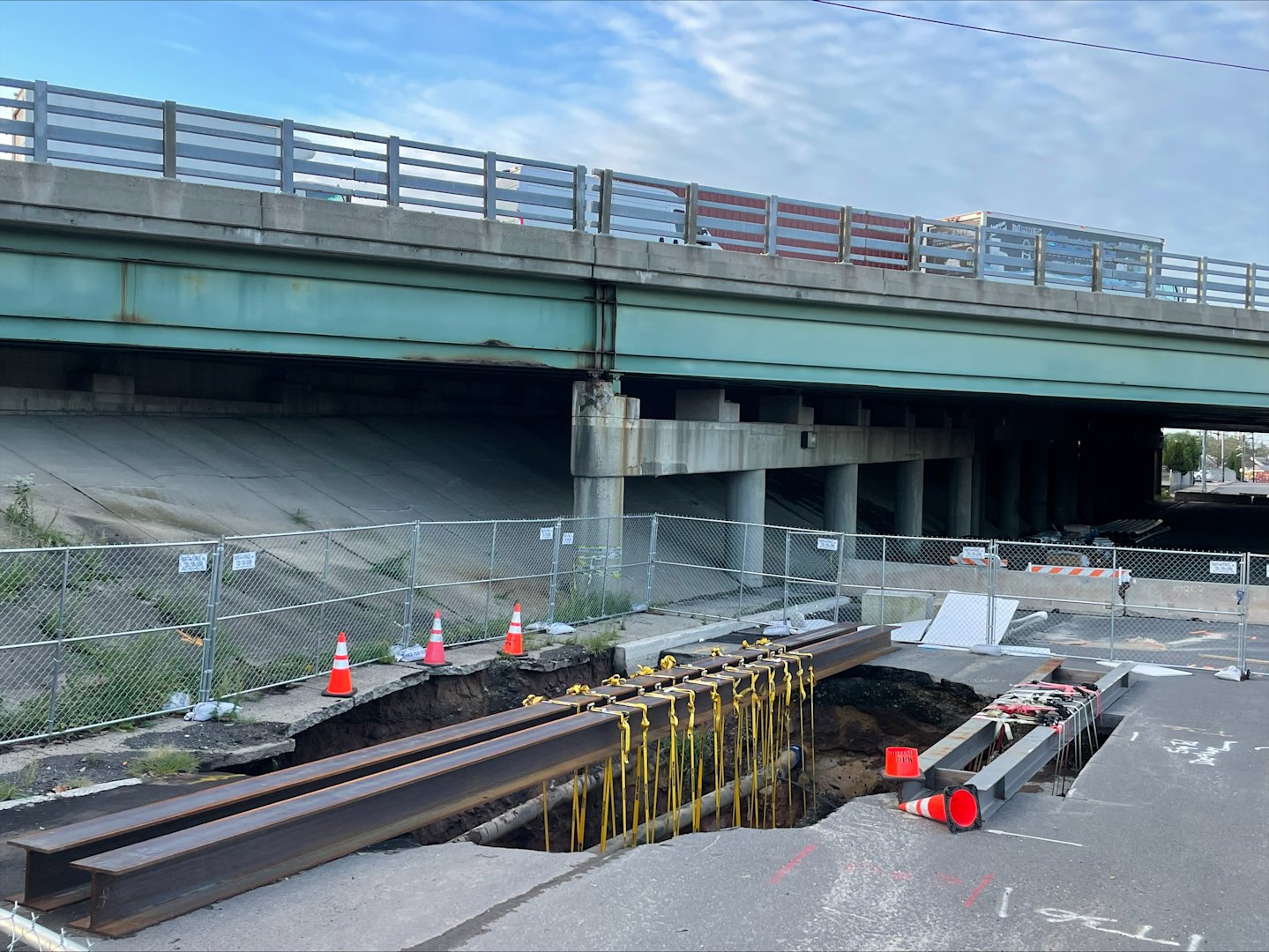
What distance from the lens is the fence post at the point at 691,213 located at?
61.3ft

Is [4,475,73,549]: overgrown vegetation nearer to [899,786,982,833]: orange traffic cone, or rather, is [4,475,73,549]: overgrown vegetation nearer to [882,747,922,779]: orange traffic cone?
[882,747,922,779]: orange traffic cone

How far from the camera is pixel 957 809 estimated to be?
7754 mm

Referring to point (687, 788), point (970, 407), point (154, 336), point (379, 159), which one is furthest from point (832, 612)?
point (970, 407)

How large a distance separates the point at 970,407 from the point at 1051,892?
29.8 m

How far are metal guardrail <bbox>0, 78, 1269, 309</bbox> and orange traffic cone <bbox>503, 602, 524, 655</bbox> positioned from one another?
21.1 ft

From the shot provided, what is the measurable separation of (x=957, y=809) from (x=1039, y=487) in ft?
132

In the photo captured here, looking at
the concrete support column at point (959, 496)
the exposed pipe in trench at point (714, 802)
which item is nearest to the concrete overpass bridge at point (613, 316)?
the exposed pipe in trench at point (714, 802)

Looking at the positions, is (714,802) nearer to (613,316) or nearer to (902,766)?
(902,766)

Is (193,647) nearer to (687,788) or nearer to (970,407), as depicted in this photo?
(687,788)

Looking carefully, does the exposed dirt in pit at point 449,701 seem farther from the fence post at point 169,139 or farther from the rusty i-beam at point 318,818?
the fence post at point 169,139

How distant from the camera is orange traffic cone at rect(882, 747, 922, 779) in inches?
328

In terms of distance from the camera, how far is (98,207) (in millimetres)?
13898

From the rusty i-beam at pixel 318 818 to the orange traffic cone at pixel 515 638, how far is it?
3223 mm

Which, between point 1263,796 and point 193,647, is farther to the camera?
point 193,647
